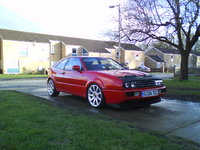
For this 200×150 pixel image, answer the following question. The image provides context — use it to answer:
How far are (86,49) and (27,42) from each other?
460 inches

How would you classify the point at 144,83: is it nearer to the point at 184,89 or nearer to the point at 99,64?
the point at 99,64

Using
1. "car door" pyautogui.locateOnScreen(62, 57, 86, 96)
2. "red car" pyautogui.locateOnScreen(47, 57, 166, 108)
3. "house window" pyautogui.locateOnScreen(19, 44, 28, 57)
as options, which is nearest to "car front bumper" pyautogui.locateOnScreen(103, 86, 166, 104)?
"red car" pyautogui.locateOnScreen(47, 57, 166, 108)

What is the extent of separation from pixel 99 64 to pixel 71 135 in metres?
3.69

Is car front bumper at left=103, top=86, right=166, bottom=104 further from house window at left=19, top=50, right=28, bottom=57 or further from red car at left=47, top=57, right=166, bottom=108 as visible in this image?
house window at left=19, top=50, right=28, bottom=57

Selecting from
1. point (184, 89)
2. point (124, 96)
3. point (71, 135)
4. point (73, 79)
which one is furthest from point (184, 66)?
point (71, 135)

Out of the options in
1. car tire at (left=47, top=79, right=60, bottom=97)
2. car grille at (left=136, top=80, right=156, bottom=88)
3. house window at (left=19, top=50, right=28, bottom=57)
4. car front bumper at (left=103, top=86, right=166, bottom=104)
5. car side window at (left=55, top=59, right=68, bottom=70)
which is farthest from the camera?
house window at (left=19, top=50, right=28, bottom=57)

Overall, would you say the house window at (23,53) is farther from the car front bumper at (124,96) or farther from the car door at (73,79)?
the car front bumper at (124,96)

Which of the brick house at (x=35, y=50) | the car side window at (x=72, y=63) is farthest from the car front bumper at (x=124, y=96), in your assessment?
the brick house at (x=35, y=50)

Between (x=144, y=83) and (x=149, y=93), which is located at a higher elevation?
(x=144, y=83)

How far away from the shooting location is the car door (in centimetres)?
631

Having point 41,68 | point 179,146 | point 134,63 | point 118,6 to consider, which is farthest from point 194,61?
point 179,146

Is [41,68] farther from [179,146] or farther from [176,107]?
[179,146]

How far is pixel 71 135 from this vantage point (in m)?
3.25

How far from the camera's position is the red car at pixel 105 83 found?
16.9 ft
